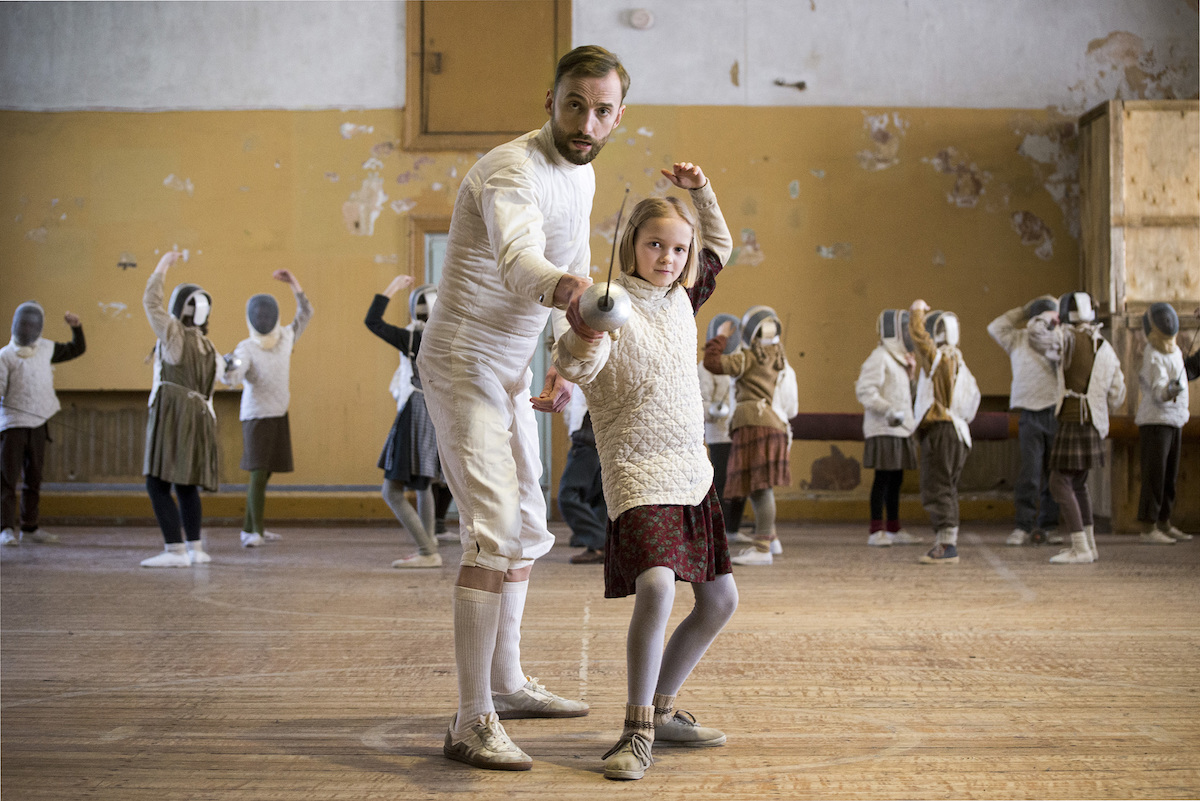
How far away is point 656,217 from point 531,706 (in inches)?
46.3

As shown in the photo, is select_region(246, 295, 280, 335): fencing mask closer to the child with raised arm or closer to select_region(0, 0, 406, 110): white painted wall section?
the child with raised arm

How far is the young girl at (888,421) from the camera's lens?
632 cm

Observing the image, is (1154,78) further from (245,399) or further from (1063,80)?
(245,399)

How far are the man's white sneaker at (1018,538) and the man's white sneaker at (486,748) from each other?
4.96m

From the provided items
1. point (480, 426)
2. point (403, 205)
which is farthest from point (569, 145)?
point (403, 205)

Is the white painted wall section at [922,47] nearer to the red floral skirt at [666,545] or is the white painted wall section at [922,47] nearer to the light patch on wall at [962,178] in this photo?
the light patch on wall at [962,178]

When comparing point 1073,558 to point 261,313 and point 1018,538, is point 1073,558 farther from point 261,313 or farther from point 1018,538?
point 261,313

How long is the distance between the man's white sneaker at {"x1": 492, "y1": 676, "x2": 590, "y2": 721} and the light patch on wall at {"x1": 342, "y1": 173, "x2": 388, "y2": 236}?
6.01 m

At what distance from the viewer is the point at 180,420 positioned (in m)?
5.28

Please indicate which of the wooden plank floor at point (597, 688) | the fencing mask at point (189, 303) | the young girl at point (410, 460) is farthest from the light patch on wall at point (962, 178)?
the fencing mask at point (189, 303)

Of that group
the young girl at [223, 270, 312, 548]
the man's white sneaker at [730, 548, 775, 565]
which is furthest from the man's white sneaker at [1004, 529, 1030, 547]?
the young girl at [223, 270, 312, 548]

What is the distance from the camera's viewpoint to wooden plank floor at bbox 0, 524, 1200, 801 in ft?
6.67

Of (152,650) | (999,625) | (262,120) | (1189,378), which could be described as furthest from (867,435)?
(262,120)

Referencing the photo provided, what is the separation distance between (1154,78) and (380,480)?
6.52 meters
